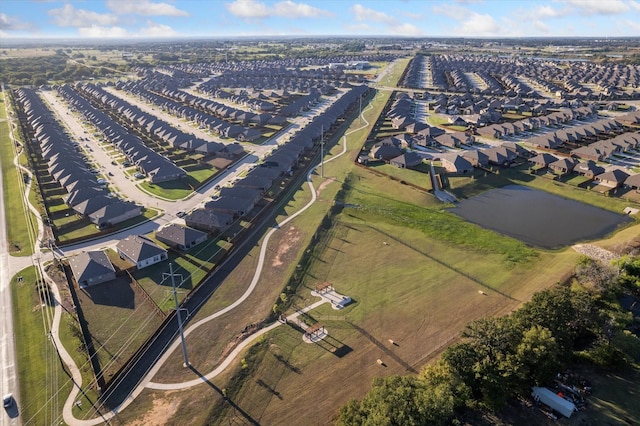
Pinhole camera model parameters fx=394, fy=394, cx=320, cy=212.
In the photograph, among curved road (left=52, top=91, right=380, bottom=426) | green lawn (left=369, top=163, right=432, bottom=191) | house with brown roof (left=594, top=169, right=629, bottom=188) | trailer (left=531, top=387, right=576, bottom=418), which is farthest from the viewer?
green lawn (left=369, top=163, right=432, bottom=191)

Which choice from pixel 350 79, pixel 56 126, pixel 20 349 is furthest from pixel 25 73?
pixel 20 349

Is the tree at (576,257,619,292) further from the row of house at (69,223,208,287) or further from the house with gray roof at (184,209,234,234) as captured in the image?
the row of house at (69,223,208,287)

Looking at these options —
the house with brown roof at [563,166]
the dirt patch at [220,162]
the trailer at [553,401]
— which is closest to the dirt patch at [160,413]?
the trailer at [553,401]

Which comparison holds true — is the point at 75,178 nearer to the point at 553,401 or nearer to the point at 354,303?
the point at 354,303

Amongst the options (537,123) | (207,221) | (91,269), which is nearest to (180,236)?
(207,221)

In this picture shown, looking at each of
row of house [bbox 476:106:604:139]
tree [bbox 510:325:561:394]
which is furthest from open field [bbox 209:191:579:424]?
A: row of house [bbox 476:106:604:139]

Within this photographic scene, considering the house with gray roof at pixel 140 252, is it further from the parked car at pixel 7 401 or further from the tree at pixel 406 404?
the tree at pixel 406 404
